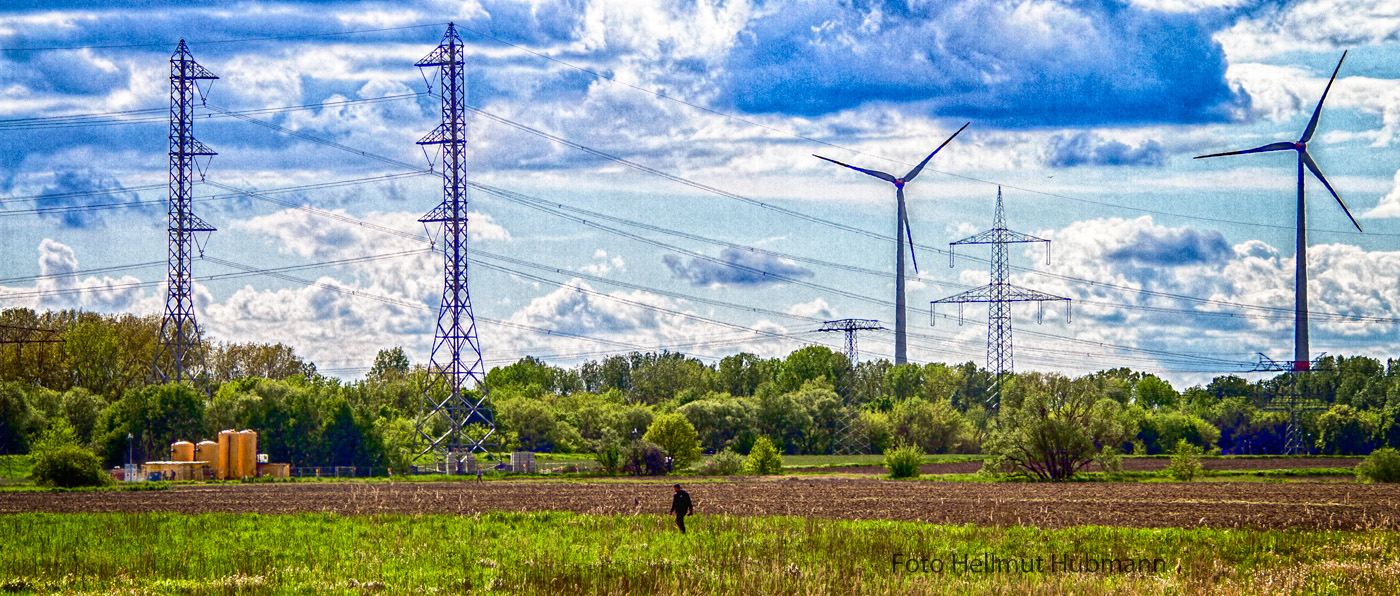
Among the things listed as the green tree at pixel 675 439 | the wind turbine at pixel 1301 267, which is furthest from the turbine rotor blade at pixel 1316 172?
the green tree at pixel 675 439

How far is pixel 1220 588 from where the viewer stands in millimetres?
28219

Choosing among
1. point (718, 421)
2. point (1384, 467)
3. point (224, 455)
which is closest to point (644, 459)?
point (224, 455)

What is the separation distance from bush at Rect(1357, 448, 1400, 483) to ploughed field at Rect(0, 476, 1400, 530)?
509cm

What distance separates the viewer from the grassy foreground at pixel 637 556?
28.9 meters

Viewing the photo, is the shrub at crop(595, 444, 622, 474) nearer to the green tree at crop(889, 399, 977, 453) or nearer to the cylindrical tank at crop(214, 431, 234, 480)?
the cylindrical tank at crop(214, 431, 234, 480)

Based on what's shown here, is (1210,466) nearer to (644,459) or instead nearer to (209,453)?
(644,459)

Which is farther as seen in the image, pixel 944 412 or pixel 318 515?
pixel 944 412

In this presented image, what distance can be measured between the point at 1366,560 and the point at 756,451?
265 ft

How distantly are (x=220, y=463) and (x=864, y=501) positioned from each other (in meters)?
61.7

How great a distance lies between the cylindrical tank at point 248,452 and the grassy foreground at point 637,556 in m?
54.9

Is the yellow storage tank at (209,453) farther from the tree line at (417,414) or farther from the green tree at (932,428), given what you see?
the green tree at (932,428)

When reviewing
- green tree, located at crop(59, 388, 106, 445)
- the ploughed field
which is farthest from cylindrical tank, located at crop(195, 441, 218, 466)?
green tree, located at crop(59, 388, 106, 445)

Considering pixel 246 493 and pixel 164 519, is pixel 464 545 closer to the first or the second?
pixel 164 519

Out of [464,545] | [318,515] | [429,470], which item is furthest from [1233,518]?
[429,470]
